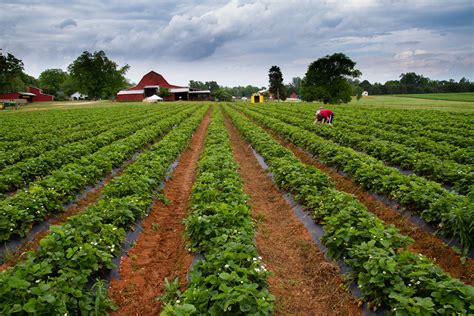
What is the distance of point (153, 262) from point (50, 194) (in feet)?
11.2

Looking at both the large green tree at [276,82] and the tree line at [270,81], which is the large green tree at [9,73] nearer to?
the tree line at [270,81]

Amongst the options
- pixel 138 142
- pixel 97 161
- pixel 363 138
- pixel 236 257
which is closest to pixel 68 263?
pixel 236 257

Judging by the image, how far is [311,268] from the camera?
6.20 meters

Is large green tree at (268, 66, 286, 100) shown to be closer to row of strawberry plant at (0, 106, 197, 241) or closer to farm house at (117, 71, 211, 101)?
farm house at (117, 71, 211, 101)

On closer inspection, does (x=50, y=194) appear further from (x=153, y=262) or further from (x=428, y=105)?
(x=428, y=105)

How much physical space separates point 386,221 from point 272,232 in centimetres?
269

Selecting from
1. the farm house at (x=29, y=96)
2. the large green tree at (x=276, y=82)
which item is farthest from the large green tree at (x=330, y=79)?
the farm house at (x=29, y=96)

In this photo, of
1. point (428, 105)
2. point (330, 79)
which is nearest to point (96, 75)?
point (330, 79)

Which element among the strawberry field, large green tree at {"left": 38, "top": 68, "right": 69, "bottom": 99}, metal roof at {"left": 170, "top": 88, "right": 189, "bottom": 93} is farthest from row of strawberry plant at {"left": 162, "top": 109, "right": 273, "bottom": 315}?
large green tree at {"left": 38, "top": 68, "right": 69, "bottom": 99}

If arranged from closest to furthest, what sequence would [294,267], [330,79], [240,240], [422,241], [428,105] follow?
1. [240,240]
2. [294,267]
3. [422,241]
4. [428,105]
5. [330,79]

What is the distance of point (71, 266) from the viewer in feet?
15.8

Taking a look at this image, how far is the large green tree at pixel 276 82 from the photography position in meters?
92.1

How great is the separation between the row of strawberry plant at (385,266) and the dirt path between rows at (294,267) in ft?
1.28

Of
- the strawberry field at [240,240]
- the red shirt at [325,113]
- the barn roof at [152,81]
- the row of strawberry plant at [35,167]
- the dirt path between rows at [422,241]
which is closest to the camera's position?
the strawberry field at [240,240]
